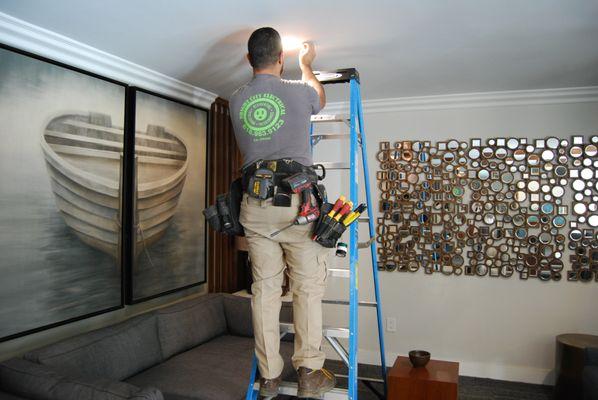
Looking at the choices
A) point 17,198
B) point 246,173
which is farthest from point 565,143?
point 17,198

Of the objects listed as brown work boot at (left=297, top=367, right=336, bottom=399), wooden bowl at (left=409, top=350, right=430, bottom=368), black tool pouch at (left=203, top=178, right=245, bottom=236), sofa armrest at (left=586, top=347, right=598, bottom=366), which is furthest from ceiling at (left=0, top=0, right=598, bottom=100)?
wooden bowl at (left=409, top=350, right=430, bottom=368)

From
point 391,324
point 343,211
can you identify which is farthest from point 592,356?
point 343,211

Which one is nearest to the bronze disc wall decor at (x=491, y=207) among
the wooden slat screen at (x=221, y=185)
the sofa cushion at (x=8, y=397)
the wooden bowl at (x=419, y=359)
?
the wooden bowl at (x=419, y=359)

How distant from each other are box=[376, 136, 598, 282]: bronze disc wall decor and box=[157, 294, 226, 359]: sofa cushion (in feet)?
5.61

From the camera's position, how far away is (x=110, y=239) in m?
3.18

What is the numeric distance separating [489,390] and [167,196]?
3098mm

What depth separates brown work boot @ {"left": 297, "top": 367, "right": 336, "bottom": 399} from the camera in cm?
207

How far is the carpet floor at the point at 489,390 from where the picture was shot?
12.7ft

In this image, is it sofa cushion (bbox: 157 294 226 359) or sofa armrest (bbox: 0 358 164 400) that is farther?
sofa cushion (bbox: 157 294 226 359)

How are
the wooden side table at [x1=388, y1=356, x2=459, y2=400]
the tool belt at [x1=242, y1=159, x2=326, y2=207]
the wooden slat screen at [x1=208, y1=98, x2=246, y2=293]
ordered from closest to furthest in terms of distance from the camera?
1. the tool belt at [x1=242, y1=159, x2=326, y2=207]
2. the wooden side table at [x1=388, y1=356, x2=459, y2=400]
3. the wooden slat screen at [x1=208, y1=98, x2=246, y2=293]

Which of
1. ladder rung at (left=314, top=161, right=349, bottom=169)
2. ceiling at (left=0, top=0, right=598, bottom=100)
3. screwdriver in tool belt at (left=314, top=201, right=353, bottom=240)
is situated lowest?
screwdriver in tool belt at (left=314, top=201, right=353, bottom=240)

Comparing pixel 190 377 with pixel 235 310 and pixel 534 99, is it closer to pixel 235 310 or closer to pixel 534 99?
pixel 235 310

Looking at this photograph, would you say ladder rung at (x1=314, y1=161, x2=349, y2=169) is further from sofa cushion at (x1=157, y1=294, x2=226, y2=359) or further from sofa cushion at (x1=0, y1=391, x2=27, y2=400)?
sofa cushion at (x1=0, y1=391, x2=27, y2=400)

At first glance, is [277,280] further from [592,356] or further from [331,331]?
[592,356]
